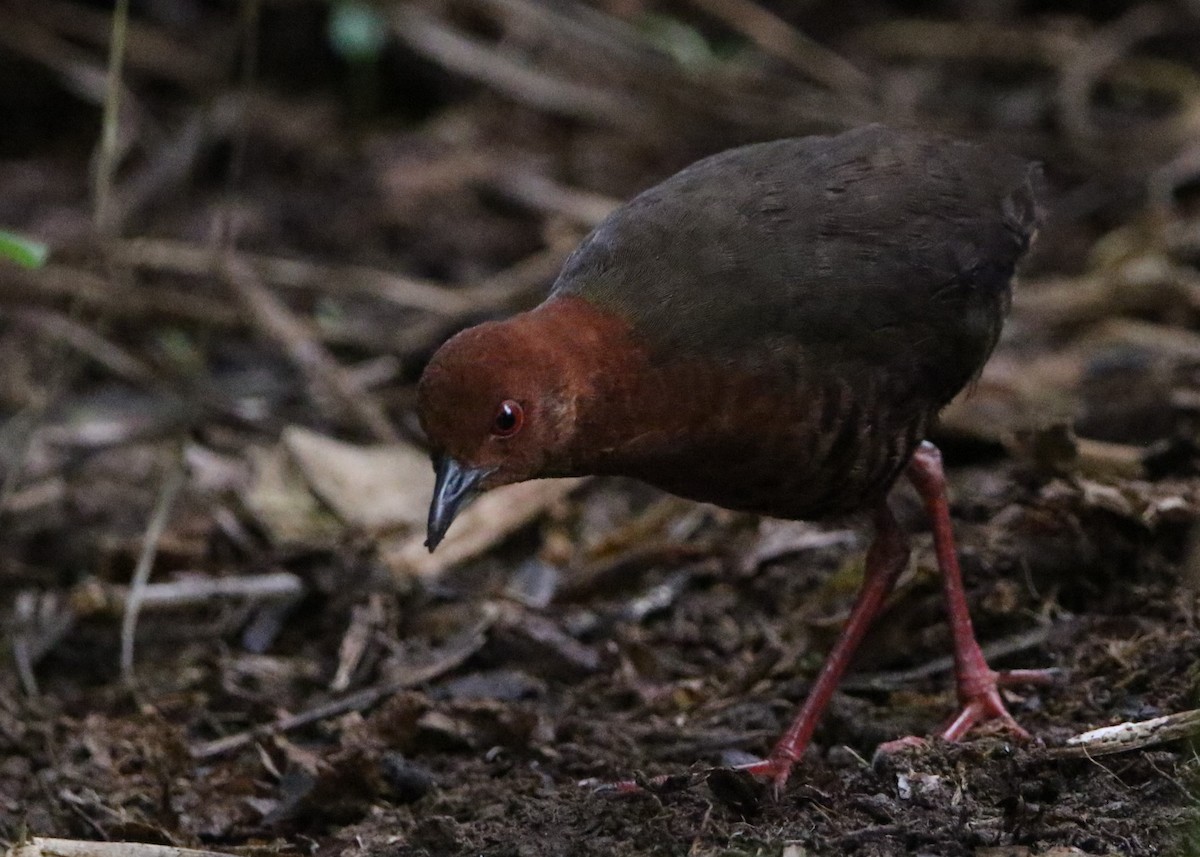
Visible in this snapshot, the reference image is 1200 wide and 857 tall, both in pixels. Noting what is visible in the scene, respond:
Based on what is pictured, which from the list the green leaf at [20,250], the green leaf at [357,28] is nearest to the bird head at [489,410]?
the green leaf at [20,250]

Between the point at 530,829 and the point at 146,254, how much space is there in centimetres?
434

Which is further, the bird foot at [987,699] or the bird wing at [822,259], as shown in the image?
the bird foot at [987,699]

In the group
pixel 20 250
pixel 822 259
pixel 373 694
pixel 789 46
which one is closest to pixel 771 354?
pixel 822 259

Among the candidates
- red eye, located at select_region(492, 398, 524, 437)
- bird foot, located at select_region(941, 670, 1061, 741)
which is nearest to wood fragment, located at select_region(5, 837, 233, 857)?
red eye, located at select_region(492, 398, 524, 437)

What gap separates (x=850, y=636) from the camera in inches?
164

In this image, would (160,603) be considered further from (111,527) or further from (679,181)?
(679,181)

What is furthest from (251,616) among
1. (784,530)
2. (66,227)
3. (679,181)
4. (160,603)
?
(66,227)

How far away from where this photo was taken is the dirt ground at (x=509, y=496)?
3867 mm

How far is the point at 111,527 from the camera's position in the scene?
5.82m

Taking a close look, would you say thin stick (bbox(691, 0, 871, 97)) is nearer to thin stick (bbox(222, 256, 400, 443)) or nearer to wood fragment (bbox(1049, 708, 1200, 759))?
thin stick (bbox(222, 256, 400, 443))

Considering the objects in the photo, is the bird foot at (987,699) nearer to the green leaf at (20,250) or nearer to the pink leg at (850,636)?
the pink leg at (850,636)

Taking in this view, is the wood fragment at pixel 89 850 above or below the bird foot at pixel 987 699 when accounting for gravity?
below

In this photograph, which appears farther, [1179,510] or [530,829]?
[1179,510]

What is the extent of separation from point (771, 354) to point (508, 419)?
63cm
